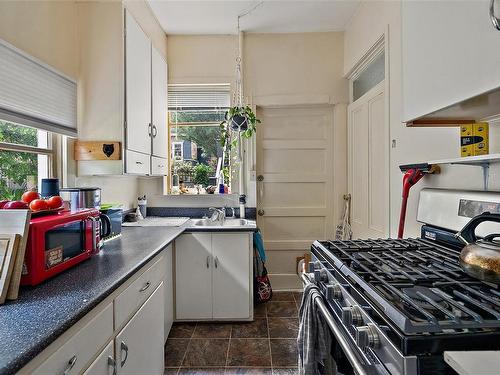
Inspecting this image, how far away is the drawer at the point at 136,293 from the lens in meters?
1.18

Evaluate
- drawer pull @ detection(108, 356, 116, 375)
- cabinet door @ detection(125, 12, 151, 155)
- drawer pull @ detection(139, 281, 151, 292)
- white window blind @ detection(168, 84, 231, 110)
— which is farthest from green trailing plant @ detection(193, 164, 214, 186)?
drawer pull @ detection(108, 356, 116, 375)

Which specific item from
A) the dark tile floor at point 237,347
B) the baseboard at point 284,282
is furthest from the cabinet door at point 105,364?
the baseboard at point 284,282

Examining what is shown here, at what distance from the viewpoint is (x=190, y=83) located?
10.1 feet

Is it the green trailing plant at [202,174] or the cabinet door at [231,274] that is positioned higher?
the green trailing plant at [202,174]

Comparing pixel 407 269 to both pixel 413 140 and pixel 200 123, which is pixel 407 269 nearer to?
pixel 413 140

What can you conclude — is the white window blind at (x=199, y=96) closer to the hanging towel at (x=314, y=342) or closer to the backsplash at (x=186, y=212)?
the backsplash at (x=186, y=212)

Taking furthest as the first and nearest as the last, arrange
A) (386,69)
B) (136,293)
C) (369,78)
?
(369,78), (386,69), (136,293)

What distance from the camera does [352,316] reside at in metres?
0.83

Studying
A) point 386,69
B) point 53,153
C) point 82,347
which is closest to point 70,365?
point 82,347

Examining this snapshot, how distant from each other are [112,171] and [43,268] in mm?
1021

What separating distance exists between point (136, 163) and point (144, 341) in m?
1.23

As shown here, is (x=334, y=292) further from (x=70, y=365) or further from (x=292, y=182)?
(x=292, y=182)

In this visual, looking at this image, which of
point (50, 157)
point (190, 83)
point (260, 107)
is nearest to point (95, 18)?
point (50, 157)

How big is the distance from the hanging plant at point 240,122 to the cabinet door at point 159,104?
0.59 m
